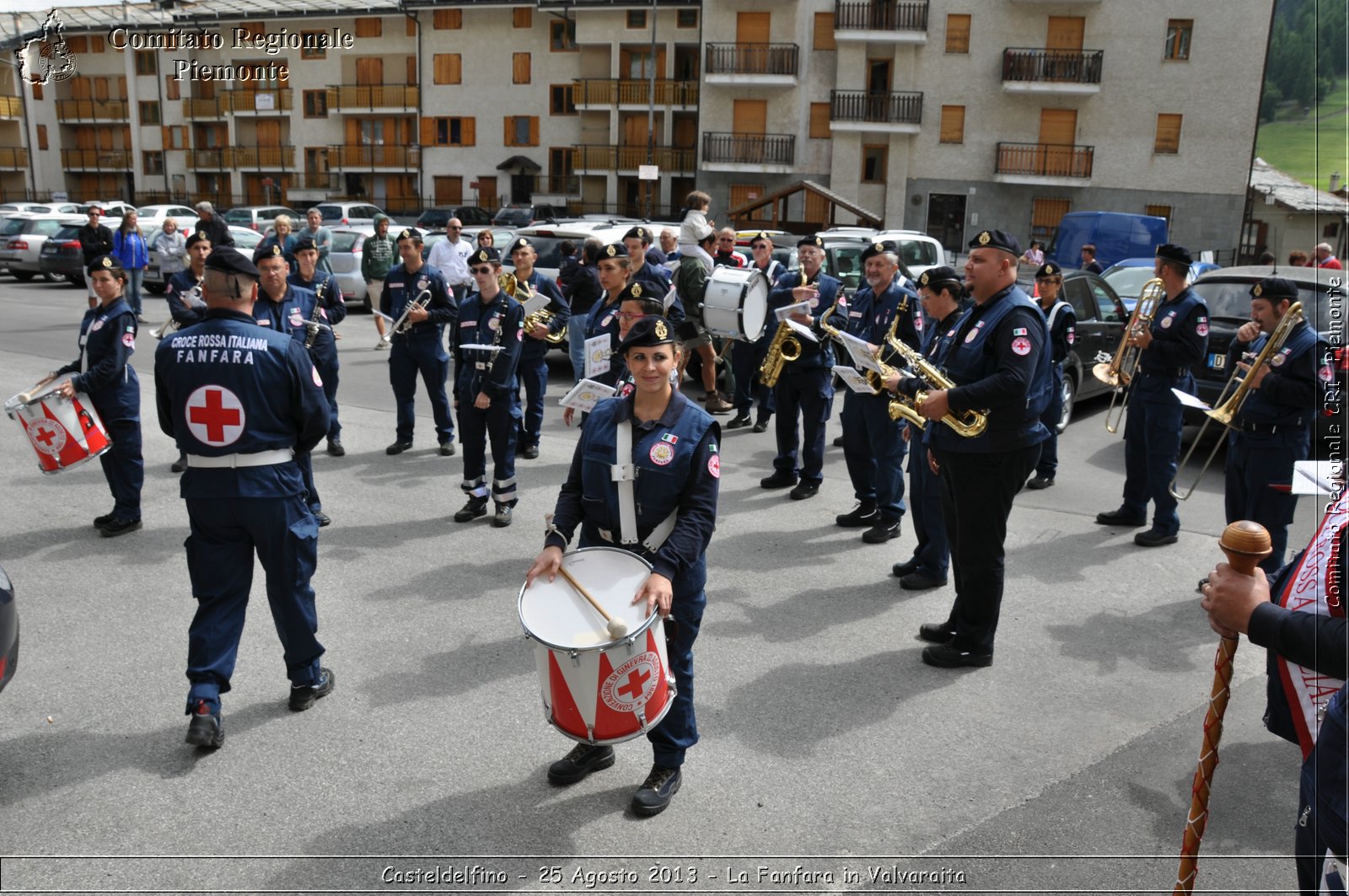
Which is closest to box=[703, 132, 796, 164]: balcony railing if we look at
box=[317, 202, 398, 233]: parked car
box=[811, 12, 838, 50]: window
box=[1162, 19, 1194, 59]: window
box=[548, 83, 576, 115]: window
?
box=[811, 12, 838, 50]: window

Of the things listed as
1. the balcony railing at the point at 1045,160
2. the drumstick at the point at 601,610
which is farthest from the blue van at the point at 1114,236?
the drumstick at the point at 601,610

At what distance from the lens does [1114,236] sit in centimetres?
2561

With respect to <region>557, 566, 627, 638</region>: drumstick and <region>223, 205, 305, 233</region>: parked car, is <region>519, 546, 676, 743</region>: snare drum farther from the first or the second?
<region>223, 205, 305, 233</region>: parked car

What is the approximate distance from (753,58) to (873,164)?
19.6 feet

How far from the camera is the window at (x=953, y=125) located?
35.4m

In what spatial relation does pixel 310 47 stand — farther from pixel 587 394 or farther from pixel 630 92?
pixel 587 394

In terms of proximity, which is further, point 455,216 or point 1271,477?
point 455,216

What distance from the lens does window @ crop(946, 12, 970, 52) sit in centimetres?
3494

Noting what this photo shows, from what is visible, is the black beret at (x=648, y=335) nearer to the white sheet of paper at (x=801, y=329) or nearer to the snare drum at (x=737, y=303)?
the white sheet of paper at (x=801, y=329)

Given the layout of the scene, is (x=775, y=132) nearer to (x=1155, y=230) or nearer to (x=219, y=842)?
(x=1155, y=230)

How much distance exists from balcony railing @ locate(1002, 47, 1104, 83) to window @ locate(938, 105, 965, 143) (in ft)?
6.30

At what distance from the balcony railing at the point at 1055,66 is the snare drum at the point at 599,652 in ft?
117

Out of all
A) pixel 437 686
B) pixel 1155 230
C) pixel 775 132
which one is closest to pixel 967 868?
pixel 437 686

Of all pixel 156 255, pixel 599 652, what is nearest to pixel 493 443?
pixel 599 652
